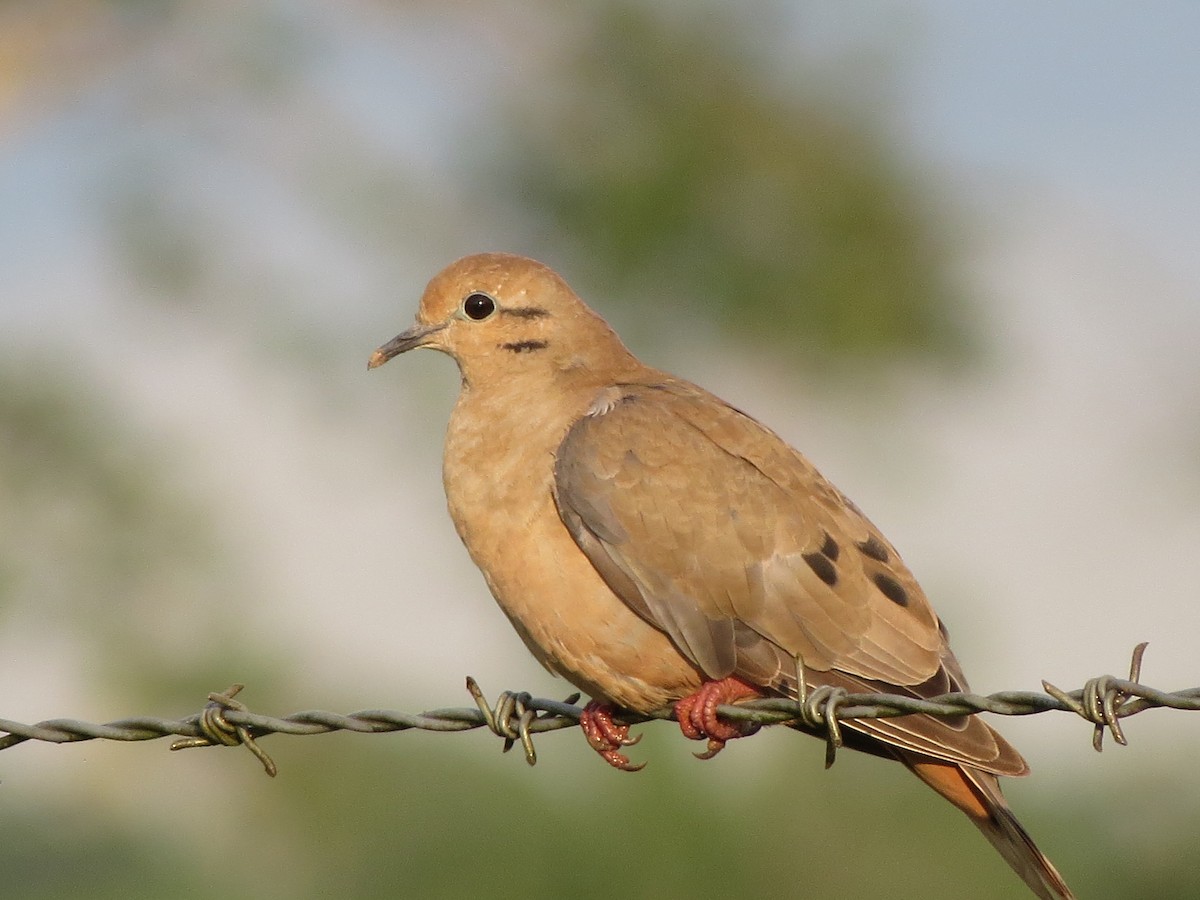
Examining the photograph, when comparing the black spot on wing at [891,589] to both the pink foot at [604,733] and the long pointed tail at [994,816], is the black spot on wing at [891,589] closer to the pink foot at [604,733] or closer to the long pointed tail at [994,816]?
the long pointed tail at [994,816]

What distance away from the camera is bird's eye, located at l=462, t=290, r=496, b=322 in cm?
541

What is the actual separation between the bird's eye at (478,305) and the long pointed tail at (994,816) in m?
1.89

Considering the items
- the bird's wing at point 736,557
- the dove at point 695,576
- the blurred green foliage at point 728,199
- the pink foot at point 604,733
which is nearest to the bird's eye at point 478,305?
the dove at point 695,576

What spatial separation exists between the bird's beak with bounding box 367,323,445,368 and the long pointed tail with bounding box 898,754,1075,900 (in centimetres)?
199

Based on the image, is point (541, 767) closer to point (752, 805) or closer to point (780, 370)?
point (752, 805)

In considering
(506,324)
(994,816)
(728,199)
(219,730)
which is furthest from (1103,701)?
(728,199)

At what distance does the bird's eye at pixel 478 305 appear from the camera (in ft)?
17.7

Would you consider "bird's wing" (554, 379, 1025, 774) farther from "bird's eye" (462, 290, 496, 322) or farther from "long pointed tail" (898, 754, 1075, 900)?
"bird's eye" (462, 290, 496, 322)

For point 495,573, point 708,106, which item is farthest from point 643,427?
point 708,106

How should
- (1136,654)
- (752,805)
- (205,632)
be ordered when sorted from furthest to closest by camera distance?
(205,632) → (752,805) → (1136,654)

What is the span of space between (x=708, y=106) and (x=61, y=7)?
18.4 ft

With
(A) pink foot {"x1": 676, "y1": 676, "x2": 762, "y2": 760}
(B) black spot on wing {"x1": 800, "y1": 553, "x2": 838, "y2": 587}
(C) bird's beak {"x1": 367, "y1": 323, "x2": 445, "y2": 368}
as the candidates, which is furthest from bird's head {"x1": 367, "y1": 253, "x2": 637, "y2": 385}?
(A) pink foot {"x1": 676, "y1": 676, "x2": 762, "y2": 760}

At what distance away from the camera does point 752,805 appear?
477 inches

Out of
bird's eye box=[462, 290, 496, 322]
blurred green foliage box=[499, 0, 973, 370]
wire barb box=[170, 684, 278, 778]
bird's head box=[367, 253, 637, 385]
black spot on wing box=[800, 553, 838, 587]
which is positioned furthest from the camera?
blurred green foliage box=[499, 0, 973, 370]
